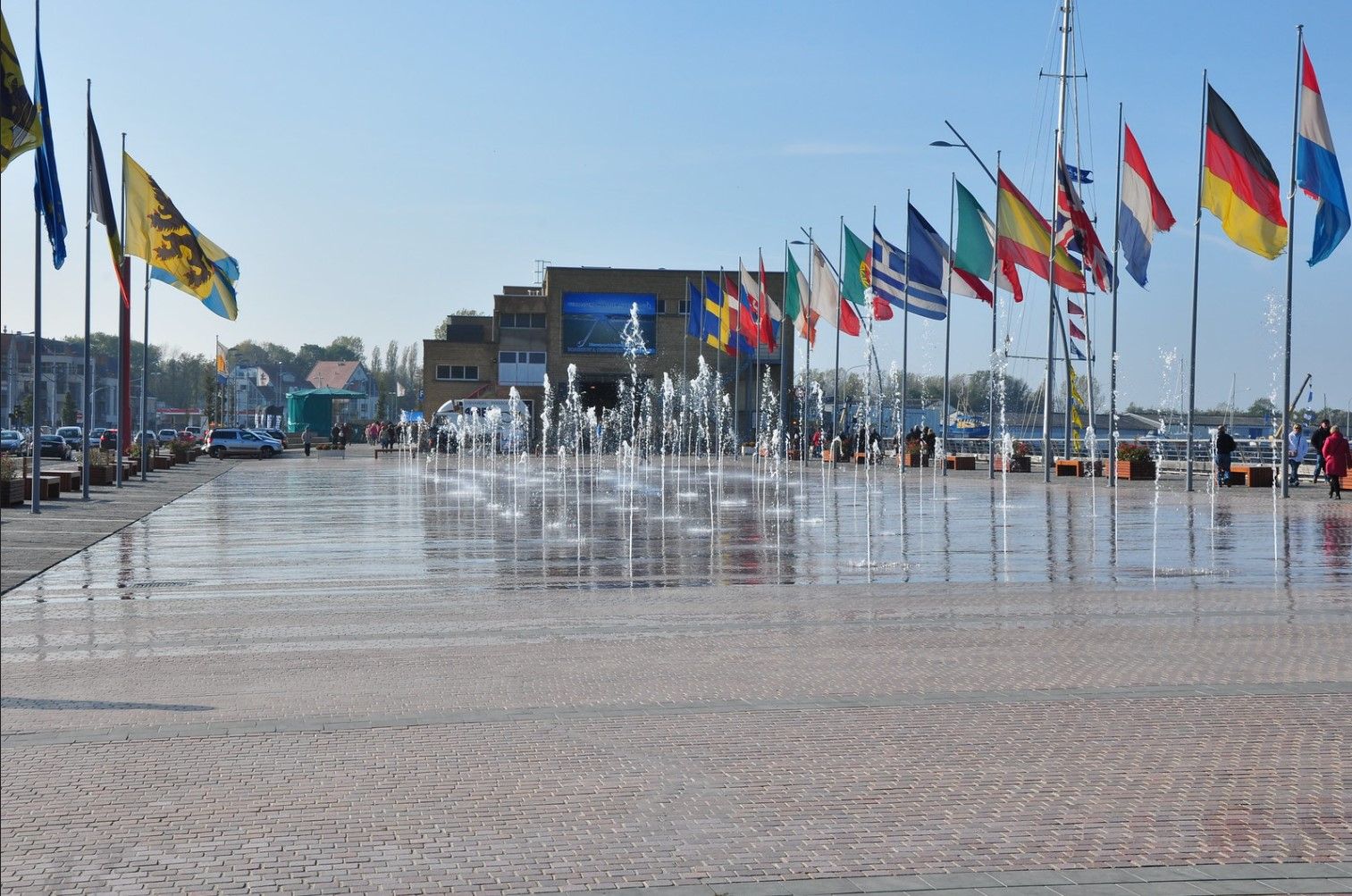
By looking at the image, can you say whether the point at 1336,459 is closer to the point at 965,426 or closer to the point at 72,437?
the point at 965,426

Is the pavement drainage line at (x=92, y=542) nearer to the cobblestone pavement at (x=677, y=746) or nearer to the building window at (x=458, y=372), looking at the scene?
the cobblestone pavement at (x=677, y=746)

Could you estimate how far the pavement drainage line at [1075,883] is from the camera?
200 inches

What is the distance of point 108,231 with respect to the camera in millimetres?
25688

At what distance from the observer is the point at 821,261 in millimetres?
53094

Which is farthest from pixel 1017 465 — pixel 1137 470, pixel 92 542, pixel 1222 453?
pixel 92 542

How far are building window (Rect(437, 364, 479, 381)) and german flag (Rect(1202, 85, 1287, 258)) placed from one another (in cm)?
6420

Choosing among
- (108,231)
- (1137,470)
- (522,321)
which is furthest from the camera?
(522,321)

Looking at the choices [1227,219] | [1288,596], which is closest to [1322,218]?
[1227,219]

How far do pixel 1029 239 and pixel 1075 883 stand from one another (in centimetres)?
3774

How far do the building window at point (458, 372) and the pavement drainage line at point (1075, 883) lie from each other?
8742 centimetres

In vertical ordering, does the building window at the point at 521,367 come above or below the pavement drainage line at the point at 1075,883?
above

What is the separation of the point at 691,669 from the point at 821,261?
44.8 m

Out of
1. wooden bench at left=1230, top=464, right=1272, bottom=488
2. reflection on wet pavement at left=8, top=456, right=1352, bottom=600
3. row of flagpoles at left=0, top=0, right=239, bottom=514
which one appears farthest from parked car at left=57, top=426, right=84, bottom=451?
wooden bench at left=1230, top=464, right=1272, bottom=488

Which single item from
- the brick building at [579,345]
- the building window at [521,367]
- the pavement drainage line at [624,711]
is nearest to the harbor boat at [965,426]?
the brick building at [579,345]
